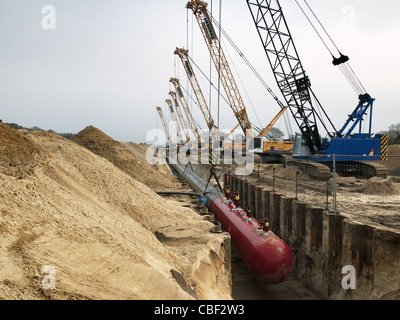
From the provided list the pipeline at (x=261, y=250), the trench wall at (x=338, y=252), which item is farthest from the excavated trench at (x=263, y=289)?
the pipeline at (x=261, y=250)

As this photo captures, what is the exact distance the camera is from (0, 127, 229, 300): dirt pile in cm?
344

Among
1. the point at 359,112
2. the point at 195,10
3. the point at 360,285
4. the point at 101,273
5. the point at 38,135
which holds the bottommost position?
the point at 360,285

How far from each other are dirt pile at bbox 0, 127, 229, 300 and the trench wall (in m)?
3.32

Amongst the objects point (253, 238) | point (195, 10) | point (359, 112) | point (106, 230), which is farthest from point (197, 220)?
point (195, 10)

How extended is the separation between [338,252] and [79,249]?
6976mm

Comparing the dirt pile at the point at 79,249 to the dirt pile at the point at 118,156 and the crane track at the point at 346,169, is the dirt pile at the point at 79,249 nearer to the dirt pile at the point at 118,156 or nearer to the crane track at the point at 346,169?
the dirt pile at the point at 118,156

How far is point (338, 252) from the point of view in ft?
26.1

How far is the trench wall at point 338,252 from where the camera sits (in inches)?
261

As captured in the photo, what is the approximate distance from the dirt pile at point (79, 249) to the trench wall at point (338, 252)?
10.9ft

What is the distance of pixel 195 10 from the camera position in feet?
119

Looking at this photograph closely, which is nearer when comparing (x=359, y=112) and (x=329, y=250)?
(x=329, y=250)

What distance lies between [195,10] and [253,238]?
116 feet

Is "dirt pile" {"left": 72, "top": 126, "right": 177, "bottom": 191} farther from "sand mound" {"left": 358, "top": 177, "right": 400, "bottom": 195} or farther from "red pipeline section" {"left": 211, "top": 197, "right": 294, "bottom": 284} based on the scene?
"sand mound" {"left": 358, "top": 177, "right": 400, "bottom": 195}
